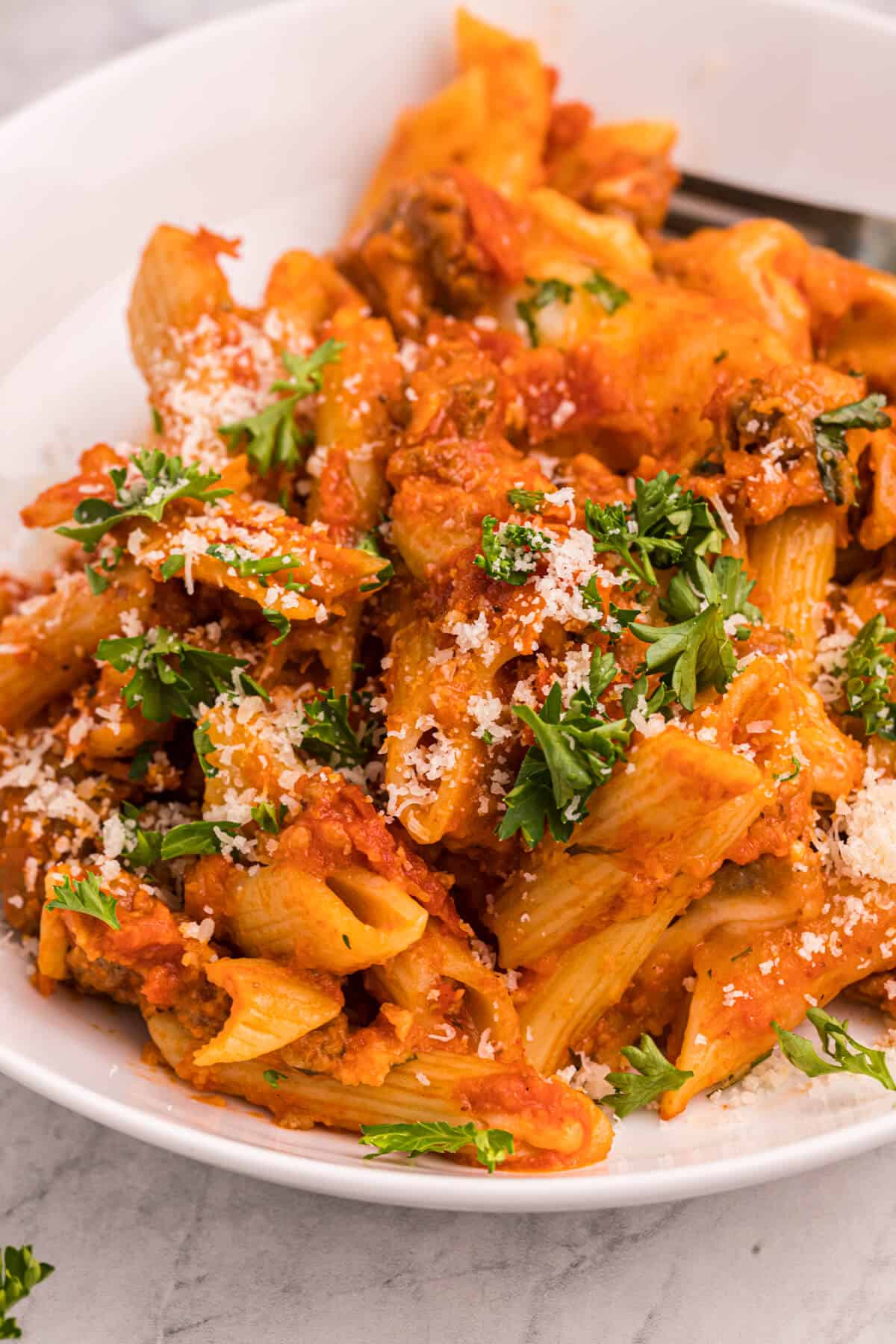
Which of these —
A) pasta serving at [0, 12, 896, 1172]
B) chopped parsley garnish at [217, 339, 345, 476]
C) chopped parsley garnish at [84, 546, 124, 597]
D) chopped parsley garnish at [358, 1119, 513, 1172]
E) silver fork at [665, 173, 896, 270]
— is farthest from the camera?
silver fork at [665, 173, 896, 270]

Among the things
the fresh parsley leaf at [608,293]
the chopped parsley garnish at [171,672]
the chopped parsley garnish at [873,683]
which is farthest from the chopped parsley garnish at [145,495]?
the chopped parsley garnish at [873,683]

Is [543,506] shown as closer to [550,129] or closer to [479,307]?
[479,307]

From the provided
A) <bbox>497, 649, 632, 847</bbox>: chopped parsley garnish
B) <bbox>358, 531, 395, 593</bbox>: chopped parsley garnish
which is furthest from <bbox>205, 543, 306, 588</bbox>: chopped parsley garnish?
<bbox>497, 649, 632, 847</bbox>: chopped parsley garnish

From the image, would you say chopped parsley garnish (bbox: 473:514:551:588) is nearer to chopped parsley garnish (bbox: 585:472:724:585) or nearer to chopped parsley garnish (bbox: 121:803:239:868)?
chopped parsley garnish (bbox: 585:472:724:585)

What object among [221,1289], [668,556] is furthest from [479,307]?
[221,1289]

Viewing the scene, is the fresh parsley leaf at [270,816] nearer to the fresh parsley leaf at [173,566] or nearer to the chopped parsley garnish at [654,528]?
the fresh parsley leaf at [173,566]
